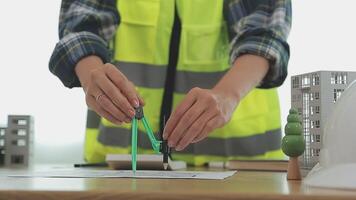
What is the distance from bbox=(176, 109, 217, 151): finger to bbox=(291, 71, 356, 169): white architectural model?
0.65 feet

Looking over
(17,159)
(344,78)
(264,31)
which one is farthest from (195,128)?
(17,159)

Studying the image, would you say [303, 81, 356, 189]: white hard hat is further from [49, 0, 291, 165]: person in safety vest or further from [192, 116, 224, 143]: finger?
[49, 0, 291, 165]: person in safety vest

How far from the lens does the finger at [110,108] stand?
94cm

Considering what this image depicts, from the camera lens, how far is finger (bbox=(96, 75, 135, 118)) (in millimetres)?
883

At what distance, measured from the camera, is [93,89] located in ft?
3.37

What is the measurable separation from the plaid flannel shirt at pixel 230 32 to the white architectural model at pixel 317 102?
0.38 m

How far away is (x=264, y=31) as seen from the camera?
4.13ft

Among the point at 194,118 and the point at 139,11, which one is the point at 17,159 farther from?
the point at 194,118

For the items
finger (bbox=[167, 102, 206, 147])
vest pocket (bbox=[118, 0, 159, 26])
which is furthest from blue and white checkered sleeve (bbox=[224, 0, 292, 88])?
finger (bbox=[167, 102, 206, 147])

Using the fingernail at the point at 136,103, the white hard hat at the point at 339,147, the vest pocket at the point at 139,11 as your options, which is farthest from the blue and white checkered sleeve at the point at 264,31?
the white hard hat at the point at 339,147

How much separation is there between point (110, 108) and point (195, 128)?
16 cm

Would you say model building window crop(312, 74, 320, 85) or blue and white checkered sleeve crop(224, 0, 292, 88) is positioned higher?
blue and white checkered sleeve crop(224, 0, 292, 88)

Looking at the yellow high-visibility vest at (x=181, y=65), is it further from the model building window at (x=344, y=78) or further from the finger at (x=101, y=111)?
the model building window at (x=344, y=78)

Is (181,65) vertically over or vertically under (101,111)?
over
